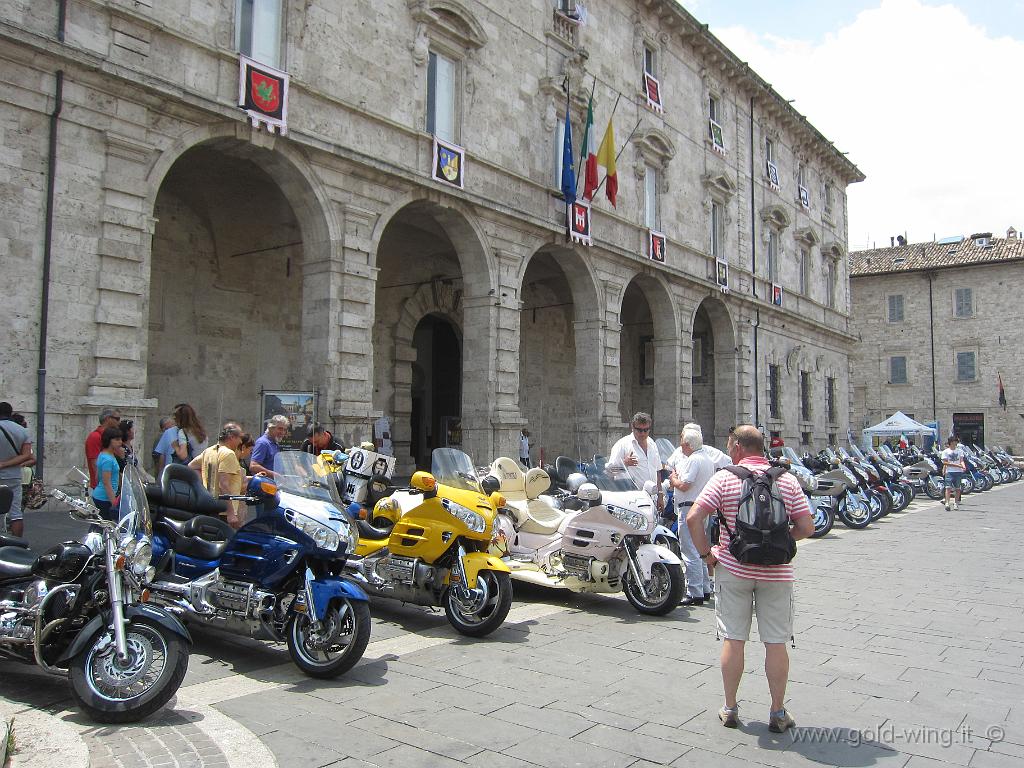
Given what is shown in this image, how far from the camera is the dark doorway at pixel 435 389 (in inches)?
819

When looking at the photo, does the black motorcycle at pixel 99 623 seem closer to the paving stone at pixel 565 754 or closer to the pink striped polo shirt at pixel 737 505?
the paving stone at pixel 565 754

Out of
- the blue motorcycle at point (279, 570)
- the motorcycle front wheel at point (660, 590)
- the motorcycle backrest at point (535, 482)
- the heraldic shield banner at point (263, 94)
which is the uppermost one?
the heraldic shield banner at point (263, 94)

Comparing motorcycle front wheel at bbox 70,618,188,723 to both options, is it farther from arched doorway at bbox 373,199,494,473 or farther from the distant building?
the distant building

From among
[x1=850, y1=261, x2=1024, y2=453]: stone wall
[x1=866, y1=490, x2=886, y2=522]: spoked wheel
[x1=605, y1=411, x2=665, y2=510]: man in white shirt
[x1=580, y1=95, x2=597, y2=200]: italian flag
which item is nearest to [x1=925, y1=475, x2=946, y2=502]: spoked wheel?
[x1=866, y1=490, x2=886, y2=522]: spoked wheel

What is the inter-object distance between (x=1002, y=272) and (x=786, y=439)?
21.0m

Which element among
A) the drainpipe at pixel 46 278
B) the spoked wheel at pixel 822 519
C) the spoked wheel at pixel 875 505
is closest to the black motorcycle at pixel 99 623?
the drainpipe at pixel 46 278

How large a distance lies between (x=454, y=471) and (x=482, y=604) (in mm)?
1609

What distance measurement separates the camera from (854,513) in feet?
43.8

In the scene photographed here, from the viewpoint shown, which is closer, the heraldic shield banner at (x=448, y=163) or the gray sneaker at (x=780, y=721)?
the gray sneaker at (x=780, y=721)

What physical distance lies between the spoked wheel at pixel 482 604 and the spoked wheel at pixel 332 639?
1217 mm

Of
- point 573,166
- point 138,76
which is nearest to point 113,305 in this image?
point 138,76

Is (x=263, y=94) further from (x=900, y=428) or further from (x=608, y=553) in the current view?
(x=900, y=428)

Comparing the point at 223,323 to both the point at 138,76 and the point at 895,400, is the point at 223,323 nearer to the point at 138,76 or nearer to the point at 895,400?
the point at 138,76

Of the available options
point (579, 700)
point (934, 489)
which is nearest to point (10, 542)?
point (579, 700)
